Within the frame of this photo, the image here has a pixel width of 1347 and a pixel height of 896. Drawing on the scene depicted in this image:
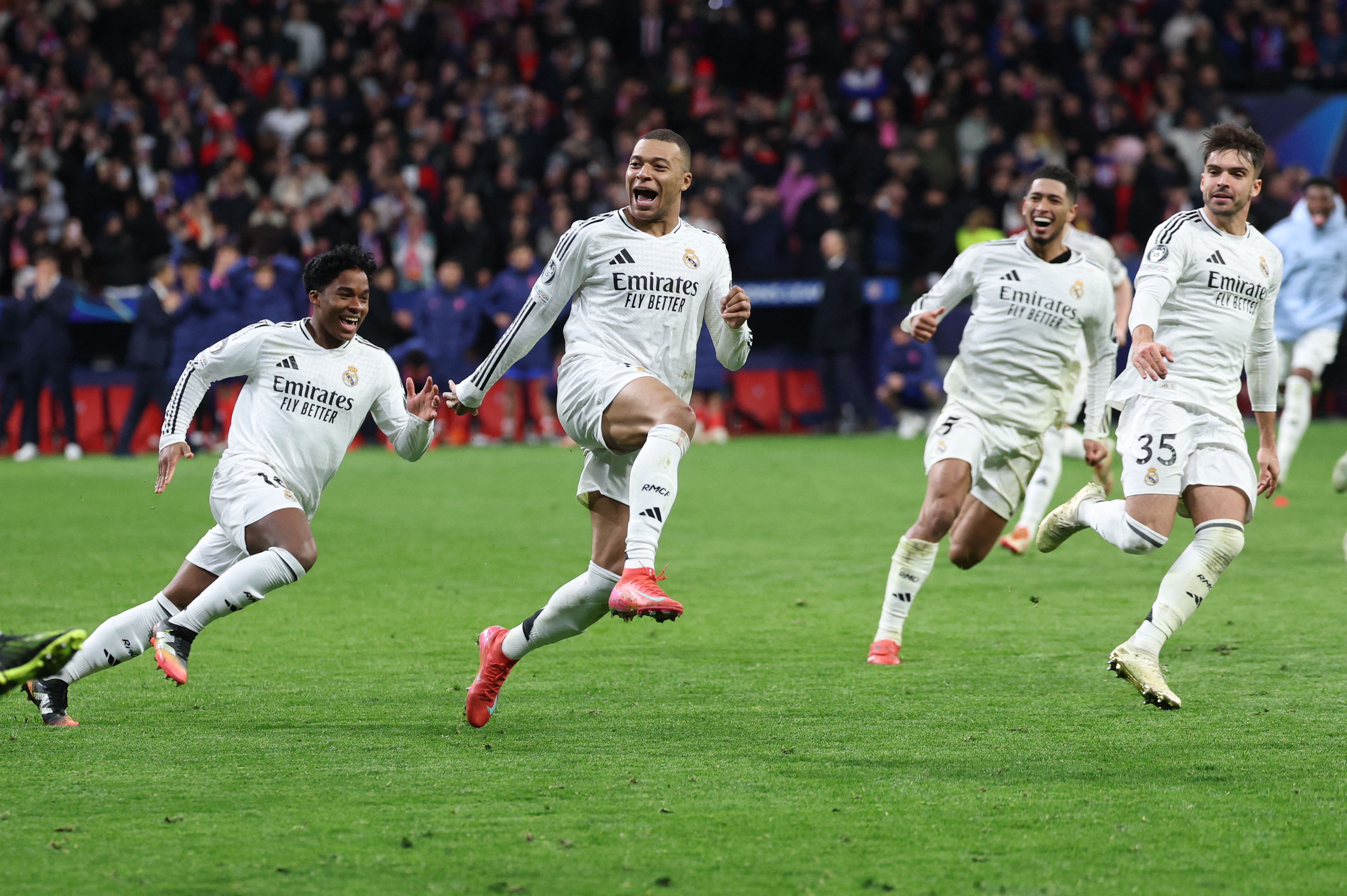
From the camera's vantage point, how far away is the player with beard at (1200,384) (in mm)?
6211

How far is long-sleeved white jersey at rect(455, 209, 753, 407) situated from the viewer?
616cm

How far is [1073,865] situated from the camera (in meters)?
4.22

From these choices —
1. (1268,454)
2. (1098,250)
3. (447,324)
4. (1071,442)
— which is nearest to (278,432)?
(1268,454)

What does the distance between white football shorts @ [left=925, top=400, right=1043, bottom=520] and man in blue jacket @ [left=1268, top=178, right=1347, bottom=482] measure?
17.6 ft

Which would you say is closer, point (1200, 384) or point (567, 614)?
point (567, 614)

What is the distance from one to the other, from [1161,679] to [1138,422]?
1.19 metres

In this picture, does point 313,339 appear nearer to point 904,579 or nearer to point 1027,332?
point 904,579

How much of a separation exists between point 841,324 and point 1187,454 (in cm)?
1324

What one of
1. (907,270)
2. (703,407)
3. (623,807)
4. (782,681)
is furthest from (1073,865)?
(907,270)

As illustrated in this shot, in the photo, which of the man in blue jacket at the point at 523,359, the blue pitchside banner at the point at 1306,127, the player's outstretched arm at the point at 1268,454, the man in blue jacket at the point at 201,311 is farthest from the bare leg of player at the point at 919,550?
the blue pitchside banner at the point at 1306,127

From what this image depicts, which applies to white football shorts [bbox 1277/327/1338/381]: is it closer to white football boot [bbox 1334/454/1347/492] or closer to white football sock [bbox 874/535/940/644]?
white football boot [bbox 1334/454/1347/492]

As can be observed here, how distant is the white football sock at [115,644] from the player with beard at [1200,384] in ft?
12.4

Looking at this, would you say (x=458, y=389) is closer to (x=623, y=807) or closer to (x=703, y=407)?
(x=623, y=807)

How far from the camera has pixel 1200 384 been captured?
21.2 ft
